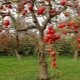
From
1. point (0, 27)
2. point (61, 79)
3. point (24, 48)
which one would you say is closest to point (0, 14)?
point (0, 27)

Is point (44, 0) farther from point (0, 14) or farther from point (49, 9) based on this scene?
point (0, 14)

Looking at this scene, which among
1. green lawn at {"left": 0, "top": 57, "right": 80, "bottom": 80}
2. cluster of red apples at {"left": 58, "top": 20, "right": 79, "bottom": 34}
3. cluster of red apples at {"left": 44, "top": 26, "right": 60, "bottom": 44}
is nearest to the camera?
cluster of red apples at {"left": 44, "top": 26, "right": 60, "bottom": 44}

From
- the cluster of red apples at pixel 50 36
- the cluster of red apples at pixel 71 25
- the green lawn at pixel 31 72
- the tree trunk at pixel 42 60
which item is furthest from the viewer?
the green lawn at pixel 31 72

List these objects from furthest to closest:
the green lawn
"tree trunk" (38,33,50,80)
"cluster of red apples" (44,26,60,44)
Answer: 1. the green lawn
2. "tree trunk" (38,33,50,80)
3. "cluster of red apples" (44,26,60,44)

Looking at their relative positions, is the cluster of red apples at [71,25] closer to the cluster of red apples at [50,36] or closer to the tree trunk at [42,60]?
the cluster of red apples at [50,36]

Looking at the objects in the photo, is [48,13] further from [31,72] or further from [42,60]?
[31,72]

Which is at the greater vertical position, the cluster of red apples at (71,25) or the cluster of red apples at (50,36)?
the cluster of red apples at (71,25)

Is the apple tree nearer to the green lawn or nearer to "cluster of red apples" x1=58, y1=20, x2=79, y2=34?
"cluster of red apples" x1=58, y1=20, x2=79, y2=34

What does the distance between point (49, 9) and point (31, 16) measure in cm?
97

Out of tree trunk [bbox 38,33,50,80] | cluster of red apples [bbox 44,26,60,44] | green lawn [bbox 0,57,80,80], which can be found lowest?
green lawn [bbox 0,57,80,80]

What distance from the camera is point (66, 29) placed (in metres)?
5.56

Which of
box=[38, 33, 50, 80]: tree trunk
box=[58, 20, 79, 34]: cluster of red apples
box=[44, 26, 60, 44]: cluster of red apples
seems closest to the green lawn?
box=[38, 33, 50, 80]: tree trunk

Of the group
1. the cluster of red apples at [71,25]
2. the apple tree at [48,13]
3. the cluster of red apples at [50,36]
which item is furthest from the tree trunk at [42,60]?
the cluster of red apples at [50,36]

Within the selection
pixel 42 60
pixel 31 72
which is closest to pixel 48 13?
pixel 42 60
